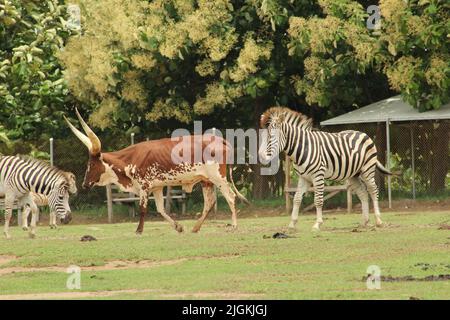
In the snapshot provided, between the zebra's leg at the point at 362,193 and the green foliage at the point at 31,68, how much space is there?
23.6 ft

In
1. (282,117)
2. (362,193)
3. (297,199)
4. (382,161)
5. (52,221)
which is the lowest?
(52,221)

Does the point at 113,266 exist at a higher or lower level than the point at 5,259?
lower

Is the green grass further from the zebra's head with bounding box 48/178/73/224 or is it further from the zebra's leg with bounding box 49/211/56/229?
the zebra's leg with bounding box 49/211/56/229

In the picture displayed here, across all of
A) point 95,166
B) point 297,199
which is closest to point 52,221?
point 95,166

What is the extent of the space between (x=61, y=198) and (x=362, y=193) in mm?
6468

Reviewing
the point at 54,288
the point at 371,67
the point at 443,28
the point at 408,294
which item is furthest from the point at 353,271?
the point at 371,67

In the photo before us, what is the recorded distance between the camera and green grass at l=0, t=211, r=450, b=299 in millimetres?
16953

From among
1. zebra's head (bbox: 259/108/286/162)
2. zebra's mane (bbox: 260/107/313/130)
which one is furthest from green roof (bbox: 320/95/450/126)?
zebra's head (bbox: 259/108/286/162)

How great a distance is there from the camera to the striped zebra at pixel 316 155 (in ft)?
84.8

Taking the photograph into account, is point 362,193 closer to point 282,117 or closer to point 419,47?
point 282,117

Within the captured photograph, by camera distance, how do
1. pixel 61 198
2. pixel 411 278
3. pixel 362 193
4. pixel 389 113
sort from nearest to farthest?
pixel 411 278 → pixel 362 193 → pixel 61 198 → pixel 389 113

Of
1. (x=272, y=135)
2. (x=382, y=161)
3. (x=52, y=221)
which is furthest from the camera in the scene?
(x=382, y=161)

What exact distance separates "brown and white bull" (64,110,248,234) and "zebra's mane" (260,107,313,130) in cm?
131

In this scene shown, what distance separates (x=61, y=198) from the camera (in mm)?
28828
